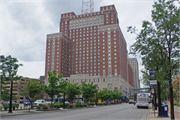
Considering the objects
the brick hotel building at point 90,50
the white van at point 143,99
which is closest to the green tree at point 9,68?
the white van at point 143,99

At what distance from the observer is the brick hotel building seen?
113625mm

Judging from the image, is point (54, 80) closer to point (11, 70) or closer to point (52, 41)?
point (11, 70)

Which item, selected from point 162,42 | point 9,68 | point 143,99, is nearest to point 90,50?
point 143,99

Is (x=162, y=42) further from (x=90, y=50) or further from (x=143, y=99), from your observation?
(x=90, y=50)

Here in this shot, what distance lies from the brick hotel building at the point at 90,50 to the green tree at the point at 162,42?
97.0 meters

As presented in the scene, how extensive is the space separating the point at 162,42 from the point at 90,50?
114100mm

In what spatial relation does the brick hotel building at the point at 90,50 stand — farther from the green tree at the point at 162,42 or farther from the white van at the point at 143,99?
the green tree at the point at 162,42

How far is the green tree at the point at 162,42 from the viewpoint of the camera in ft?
39.7

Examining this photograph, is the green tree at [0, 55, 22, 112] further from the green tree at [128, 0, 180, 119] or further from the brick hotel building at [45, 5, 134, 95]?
the brick hotel building at [45, 5, 134, 95]

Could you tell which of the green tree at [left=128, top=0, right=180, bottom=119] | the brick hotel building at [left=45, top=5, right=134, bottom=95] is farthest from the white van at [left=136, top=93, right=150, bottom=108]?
the brick hotel building at [left=45, top=5, right=134, bottom=95]

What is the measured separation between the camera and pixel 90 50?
126875 millimetres

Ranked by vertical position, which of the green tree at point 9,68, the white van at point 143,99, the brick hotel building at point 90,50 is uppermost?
the brick hotel building at point 90,50

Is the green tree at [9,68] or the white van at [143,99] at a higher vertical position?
the green tree at [9,68]

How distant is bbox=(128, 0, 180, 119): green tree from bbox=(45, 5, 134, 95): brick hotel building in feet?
318
